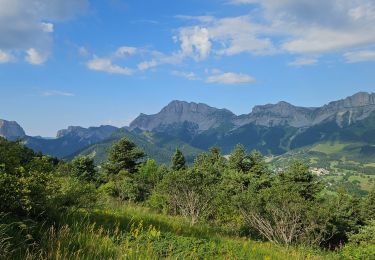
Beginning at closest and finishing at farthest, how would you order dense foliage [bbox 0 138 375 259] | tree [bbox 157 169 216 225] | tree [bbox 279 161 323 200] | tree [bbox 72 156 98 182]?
dense foliage [bbox 0 138 375 259]
tree [bbox 157 169 216 225]
tree [bbox 279 161 323 200]
tree [bbox 72 156 98 182]

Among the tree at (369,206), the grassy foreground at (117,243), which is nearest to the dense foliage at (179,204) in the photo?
the grassy foreground at (117,243)

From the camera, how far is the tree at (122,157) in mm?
66625

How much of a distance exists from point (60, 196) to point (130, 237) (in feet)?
6.15

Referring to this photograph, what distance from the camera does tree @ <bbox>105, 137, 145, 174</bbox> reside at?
6662 centimetres

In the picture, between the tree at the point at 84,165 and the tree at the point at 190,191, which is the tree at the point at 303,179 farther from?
the tree at the point at 84,165

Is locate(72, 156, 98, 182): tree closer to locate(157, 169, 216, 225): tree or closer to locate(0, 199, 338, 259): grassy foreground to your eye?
locate(157, 169, 216, 225): tree

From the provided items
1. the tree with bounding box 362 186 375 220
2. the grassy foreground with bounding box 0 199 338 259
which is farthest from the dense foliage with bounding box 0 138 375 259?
the tree with bounding box 362 186 375 220

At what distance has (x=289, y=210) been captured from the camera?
964 inches

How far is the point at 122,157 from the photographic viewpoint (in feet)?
220

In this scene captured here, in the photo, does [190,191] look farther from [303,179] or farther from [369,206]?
[369,206]

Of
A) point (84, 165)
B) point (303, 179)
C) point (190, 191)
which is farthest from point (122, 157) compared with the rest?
point (190, 191)

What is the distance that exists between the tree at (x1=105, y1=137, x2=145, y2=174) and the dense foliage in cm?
18

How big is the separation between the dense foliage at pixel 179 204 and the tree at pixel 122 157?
178 mm

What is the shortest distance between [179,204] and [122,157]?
140 ft
